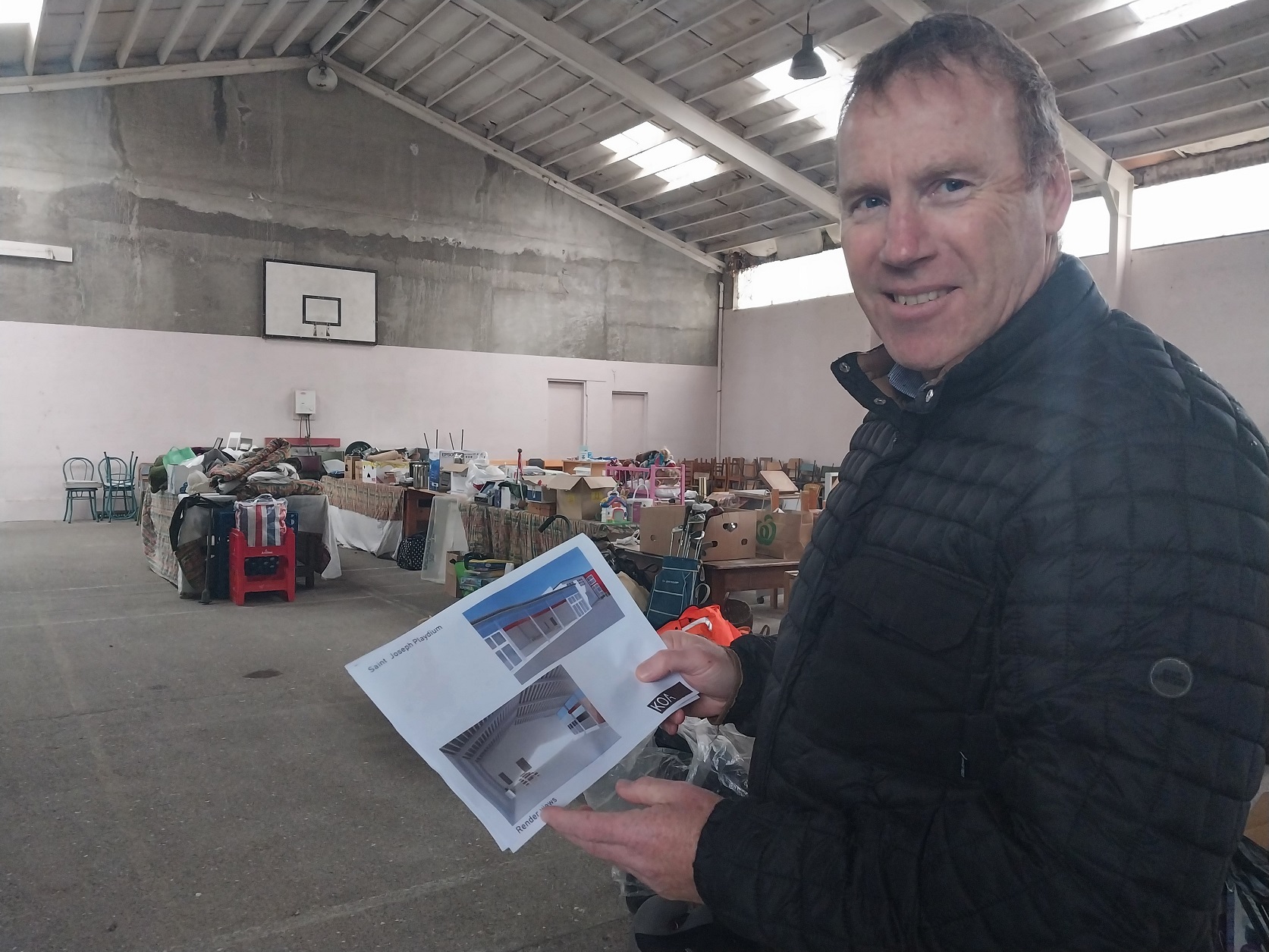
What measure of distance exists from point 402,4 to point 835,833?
1238 centimetres

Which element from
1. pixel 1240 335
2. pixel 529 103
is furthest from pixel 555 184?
pixel 1240 335

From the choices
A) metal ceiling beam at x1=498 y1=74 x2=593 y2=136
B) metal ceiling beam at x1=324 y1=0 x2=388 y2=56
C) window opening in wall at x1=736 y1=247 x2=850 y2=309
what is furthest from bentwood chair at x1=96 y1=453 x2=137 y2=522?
window opening in wall at x1=736 y1=247 x2=850 y2=309

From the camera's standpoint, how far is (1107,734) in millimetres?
608

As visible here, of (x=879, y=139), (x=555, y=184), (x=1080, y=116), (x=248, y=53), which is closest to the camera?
(x=879, y=139)

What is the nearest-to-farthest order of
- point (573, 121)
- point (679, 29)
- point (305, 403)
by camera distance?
1. point (679, 29)
2. point (305, 403)
3. point (573, 121)

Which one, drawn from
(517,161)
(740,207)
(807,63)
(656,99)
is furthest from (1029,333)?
(517,161)

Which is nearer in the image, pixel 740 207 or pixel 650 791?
pixel 650 791

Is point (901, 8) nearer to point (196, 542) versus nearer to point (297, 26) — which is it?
point (297, 26)

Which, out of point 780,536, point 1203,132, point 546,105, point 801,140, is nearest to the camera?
point 780,536

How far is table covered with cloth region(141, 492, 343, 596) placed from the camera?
6.07 m

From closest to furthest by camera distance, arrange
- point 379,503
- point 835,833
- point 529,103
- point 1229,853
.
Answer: point 1229,853
point 835,833
point 379,503
point 529,103

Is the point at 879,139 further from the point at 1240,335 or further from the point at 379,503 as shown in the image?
the point at 1240,335

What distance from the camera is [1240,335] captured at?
9.45 metres

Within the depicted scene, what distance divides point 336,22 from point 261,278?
11.4 ft
